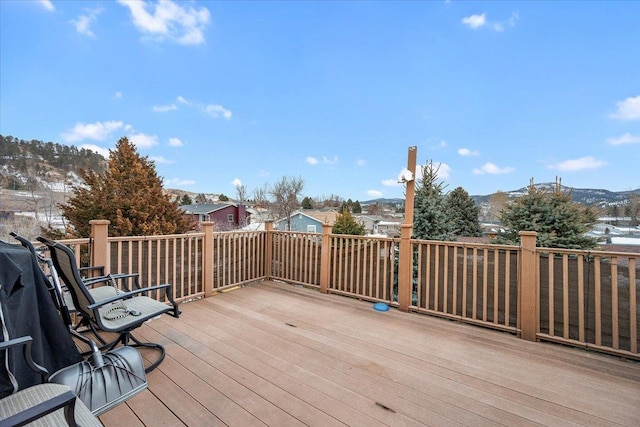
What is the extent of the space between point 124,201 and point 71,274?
26.3ft

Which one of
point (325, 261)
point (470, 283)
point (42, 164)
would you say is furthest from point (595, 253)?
point (42, 164)

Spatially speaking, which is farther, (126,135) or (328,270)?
(126,135)

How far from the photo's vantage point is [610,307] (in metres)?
2.51

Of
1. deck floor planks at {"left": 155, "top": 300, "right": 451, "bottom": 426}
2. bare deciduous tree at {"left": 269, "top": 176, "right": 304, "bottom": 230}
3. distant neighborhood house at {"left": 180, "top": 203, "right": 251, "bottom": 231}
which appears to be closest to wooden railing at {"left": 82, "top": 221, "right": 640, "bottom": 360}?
deck floor planks at {"left": 155, "top": 300, "right": 451, "bottom": 426}

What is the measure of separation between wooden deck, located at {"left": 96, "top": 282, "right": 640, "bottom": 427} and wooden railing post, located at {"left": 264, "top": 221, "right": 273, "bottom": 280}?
1726mm

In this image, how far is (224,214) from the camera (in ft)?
74.7

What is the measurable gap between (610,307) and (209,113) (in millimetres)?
11712

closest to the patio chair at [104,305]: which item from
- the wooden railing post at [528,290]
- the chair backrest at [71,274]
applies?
the chair backrest at [71,274]

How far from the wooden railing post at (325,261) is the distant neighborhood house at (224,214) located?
1832 cm

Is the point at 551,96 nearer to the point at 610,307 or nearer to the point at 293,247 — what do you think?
the point at 610,307

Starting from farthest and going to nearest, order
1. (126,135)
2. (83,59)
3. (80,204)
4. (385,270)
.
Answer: (126,135)
(80,204)
(83,59)
(385,270)

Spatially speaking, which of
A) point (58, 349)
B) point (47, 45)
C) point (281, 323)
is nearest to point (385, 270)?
point (281, 323)

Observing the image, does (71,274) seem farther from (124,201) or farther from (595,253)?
(124,201)

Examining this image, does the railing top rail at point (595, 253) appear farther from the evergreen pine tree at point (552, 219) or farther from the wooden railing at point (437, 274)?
the evergreen pine tree at point (552, 219)
